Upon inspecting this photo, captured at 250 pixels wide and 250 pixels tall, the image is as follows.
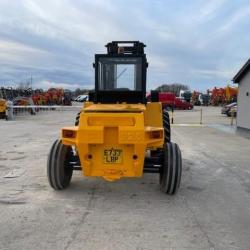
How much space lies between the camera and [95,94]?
9594mm

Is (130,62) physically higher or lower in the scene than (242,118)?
higher

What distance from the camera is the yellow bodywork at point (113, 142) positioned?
740cm

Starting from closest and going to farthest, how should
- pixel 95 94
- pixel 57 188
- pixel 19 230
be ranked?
pixel 19 230
pixel 57 188
pixel 95 94

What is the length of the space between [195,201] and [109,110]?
2142 millimetres

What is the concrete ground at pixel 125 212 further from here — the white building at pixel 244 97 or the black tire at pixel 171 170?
the white building at pixel 244 97

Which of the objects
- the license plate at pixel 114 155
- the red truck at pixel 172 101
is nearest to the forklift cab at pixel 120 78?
the license plate at pixel 114 155

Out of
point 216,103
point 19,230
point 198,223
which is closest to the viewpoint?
point 19,230

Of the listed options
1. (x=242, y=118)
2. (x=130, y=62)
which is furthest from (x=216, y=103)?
(x=130, y=62)

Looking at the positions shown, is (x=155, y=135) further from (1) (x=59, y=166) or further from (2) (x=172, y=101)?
(2) (x=172, y=101)

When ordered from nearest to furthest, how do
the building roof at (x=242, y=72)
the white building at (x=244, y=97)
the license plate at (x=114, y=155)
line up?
the license plate at (x=114, y=155) → the building roof at (x=242, y=72) → the white building at (x=244, y=97)

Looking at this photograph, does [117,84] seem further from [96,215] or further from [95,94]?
[96,215]

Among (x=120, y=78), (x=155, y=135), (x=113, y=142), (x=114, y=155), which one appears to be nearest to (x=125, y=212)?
(x=114, y=155)

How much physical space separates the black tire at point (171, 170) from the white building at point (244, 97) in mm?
13779

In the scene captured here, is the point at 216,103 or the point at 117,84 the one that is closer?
the point at 117,84
